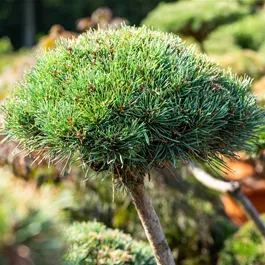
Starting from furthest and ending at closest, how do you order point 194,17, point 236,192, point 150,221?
point 194,17, point 236,192, point 150,221

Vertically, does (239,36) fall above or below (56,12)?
below

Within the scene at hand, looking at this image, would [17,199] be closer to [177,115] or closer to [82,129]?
[82,129]

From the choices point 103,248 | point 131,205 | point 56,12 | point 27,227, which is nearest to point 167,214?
point 131,205

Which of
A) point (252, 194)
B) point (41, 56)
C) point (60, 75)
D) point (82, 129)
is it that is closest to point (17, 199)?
point (82, 129)

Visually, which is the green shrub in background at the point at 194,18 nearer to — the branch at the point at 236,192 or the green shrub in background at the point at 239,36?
the green shrub in background at the point at 239,36

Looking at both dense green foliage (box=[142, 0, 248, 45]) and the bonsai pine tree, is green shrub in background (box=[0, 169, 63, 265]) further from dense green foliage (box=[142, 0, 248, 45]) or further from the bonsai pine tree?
dense green foliage (box=[142, 0, 248, 45])

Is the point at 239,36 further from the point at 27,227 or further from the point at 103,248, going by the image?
the point at 27,227

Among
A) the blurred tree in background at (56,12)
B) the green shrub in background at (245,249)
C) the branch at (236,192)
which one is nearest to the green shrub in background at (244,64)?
the green shrub in background at (245,249)
